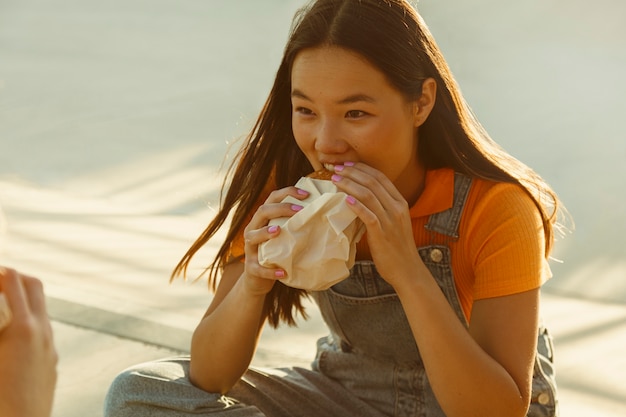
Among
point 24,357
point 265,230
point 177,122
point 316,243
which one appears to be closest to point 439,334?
point 316,243

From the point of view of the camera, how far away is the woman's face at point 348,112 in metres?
2.13

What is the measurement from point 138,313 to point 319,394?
1.31 m

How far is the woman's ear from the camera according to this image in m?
2.23

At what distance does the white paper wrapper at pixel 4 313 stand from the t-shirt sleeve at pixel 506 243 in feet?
3.93

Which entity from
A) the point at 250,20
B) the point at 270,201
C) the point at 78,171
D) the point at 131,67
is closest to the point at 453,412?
the point at 270,201

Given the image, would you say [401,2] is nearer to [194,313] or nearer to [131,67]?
[194,313]

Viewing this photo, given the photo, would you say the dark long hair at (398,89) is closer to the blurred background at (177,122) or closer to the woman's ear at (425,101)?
the woman's ear at (425,101)

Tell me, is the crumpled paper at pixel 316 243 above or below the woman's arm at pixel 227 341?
above

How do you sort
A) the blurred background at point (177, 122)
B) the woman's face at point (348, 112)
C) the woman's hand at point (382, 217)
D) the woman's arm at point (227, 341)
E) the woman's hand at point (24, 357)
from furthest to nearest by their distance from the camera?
the blurred background at point (177, 122) → the woman's arm at point (227, 341) → the woman's face at point (348, 112) → the woman's hand at point (382, 217) → the woman's hand at point (24, 357)

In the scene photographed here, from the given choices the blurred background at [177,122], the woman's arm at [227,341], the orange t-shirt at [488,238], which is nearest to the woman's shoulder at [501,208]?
the orange t-shirt at [488,238]

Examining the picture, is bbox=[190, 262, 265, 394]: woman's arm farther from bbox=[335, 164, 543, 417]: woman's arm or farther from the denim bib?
bbox=[335, 164, 543, 417]: woman's arm

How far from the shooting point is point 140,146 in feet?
18.1

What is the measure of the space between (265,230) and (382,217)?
24 cm

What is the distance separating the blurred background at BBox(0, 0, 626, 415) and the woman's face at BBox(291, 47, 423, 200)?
0.51m
